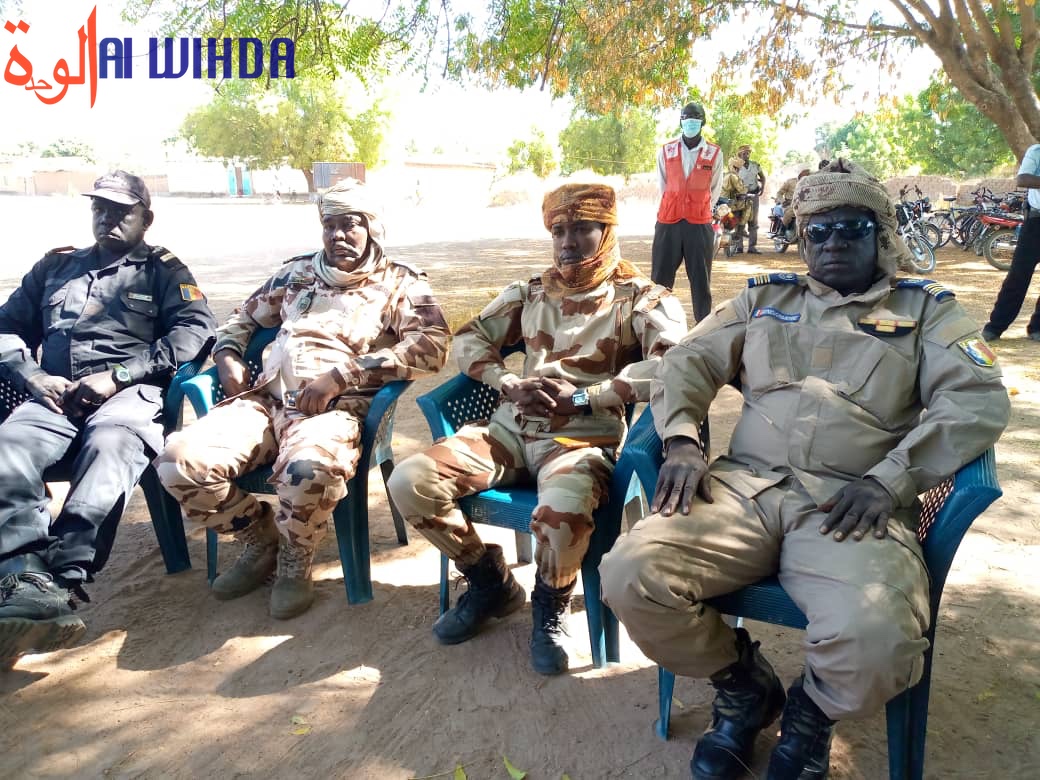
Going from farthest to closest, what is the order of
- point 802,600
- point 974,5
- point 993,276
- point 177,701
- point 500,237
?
point 500,237
point 993,276
point 974,5
point 177,701
point 802,600

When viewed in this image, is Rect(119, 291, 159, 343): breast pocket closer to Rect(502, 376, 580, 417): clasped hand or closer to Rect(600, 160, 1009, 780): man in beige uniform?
Rect(502, 376, 580, 417): clasped hand

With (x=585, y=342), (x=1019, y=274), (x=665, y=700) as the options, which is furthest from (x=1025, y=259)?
(x=665, y=700)

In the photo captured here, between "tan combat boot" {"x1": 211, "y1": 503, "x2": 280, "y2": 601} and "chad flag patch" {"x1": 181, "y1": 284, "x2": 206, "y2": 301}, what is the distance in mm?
1043

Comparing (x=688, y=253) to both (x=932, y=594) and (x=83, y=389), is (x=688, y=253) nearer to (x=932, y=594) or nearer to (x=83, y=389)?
(x=83, y=389)

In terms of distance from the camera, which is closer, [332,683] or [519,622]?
[332,683]

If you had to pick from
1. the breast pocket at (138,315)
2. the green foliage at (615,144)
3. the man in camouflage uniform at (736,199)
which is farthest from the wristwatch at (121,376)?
the green foliage at (615,144)

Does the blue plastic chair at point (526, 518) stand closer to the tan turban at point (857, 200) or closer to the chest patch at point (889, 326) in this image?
the chest patch at point (889, 326)

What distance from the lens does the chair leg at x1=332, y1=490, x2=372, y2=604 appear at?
10.2 ft

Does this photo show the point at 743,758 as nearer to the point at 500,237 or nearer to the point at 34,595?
the point at 34,595

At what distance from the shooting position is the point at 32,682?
2744 mm

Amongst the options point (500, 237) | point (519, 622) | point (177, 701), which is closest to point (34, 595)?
point (177, 701)

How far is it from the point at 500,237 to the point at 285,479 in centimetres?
1842

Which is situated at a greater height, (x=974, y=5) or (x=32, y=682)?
(x=974, y=5)

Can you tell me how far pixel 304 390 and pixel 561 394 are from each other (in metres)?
1.05
